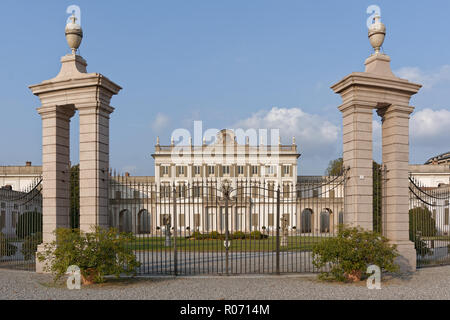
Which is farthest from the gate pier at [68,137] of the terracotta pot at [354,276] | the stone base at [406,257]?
the stone base at [406,257]

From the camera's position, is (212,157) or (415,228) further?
(212,157)

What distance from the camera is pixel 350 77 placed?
37.9 feet

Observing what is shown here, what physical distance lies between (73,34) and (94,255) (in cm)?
600

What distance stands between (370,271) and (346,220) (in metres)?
1.97

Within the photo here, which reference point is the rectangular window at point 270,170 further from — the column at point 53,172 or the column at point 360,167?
the column at point 53,172

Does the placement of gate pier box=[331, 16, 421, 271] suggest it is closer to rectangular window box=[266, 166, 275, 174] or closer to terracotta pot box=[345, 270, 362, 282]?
terracotta pot box=[345, 270, 362, 282]

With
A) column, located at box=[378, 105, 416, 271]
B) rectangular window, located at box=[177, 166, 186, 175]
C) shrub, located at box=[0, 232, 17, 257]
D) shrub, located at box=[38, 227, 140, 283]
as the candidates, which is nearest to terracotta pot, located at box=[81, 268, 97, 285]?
shrub, located at box=[38, 227, 140, 283]

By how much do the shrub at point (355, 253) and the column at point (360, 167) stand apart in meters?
1.14

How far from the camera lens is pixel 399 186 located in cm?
1212

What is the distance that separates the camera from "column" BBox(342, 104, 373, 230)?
11.7 m

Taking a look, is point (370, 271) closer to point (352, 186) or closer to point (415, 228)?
point (352, 186)

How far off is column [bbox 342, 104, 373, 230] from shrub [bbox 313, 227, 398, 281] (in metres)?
1.14

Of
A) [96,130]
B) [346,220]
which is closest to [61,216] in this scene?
[96,130]

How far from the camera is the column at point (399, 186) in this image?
12031 millimetres
